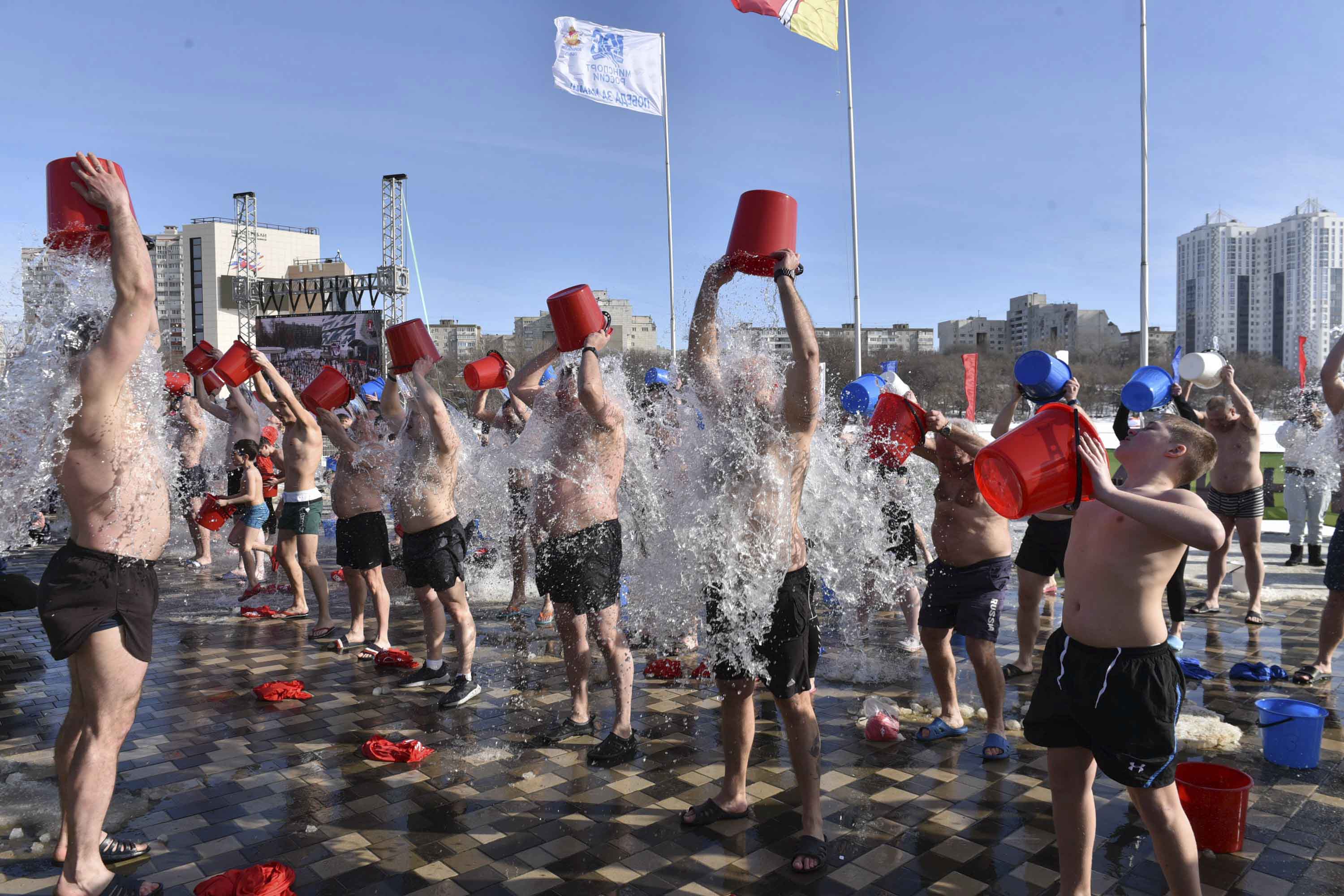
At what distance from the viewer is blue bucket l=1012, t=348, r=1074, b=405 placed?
3.94 meters

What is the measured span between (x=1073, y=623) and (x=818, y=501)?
200 cm

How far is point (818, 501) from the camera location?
15.0ft

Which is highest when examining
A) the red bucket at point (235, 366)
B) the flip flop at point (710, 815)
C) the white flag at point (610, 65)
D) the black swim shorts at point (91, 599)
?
the white flag at point (610, 65)

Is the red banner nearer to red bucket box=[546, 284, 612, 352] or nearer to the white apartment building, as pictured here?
red bucket box=[546, 284, 612, 352]

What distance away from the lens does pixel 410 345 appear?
16.6 feet

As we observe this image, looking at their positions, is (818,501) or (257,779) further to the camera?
(818,501)

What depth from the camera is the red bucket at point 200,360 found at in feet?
21.4

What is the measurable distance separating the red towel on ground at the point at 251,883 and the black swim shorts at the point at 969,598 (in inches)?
117

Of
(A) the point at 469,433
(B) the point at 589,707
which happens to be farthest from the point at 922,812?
(A) the point at 469,433

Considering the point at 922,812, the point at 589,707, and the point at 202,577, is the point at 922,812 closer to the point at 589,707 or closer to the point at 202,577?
the point at 589,707

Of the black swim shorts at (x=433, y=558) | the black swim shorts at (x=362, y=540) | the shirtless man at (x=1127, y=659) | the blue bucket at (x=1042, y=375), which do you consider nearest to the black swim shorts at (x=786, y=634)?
the shirtless man at (x=1127, y=659)

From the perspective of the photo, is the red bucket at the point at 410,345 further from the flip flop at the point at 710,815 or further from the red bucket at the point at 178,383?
the red bucket at the point at 178,383

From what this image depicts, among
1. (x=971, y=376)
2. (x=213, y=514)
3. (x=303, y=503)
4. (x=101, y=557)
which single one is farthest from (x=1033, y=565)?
(x=971, y=376)

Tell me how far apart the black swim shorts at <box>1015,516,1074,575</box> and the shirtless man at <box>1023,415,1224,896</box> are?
2171mm
